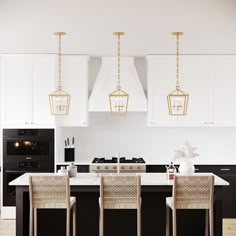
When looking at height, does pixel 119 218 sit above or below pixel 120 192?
below

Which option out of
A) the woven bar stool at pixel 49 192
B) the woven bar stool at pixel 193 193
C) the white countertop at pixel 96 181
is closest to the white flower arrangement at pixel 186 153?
the white countertop at pixel 96 181

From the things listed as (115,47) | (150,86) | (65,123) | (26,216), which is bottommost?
(26,216)

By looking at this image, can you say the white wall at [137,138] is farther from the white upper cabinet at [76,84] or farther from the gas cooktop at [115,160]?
the white upper cabinet at [76,84]

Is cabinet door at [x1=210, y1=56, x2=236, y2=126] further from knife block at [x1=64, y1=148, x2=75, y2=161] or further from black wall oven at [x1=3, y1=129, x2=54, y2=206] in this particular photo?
black wall oven at [x1=3, y1=129, x2=54, y2=206]

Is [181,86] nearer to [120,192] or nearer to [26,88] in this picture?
[26,88]

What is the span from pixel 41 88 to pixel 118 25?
2279 millimetres

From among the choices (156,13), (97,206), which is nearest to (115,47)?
(156,13)

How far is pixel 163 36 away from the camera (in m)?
5.52

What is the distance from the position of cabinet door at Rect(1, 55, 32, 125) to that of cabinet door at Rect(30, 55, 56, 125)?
0.08 m

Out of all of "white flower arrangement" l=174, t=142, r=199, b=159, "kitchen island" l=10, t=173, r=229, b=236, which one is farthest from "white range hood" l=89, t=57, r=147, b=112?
"kitchen island" l=10, t=173, r=229, b=236

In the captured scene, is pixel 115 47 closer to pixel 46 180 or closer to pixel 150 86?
pixel 150 86

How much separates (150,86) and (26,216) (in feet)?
9.72

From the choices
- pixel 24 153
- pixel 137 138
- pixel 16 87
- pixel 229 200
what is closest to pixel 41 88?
pixel 16 87

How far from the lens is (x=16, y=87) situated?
677 centimetres
